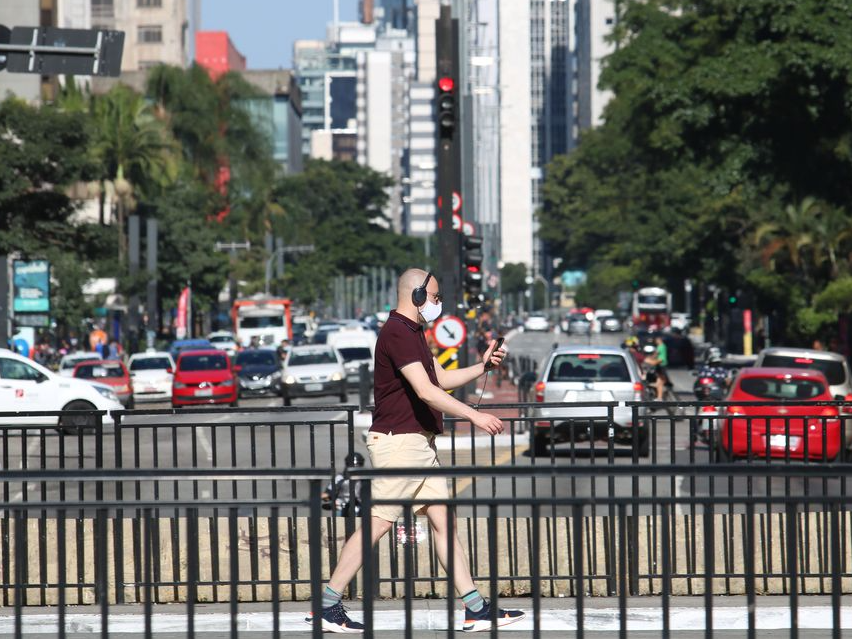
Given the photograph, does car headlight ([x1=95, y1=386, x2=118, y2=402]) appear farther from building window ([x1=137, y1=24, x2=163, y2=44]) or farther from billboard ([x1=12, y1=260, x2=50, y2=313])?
building window ([x1=137, y1=24, x2=163, y2=44])

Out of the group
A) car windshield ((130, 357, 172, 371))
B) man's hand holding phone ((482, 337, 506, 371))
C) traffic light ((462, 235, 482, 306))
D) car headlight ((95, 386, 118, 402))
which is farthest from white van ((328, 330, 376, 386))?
man's hand holding phone ((482, 337, 506, 371))

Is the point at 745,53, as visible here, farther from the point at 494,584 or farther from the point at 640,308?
the point at 640,308

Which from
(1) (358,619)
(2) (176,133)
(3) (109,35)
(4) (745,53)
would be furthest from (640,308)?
(1) (358,619)

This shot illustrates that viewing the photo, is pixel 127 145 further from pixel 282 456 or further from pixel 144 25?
pixel 144 25

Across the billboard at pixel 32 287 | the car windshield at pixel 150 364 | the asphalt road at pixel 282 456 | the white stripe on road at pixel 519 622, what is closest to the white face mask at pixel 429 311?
the asphalt road at pixel 282 456

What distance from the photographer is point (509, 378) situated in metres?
54.0

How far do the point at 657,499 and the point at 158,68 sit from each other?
7234cm

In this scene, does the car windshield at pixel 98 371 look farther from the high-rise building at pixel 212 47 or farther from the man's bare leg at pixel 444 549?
the high-rise building at pixel 212 47

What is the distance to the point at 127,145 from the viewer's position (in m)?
64.9

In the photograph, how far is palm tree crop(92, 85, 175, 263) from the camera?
64688mm

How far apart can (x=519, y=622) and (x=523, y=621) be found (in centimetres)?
13

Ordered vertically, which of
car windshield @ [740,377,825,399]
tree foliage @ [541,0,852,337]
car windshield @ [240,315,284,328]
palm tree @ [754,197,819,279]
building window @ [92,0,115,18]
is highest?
building window @ [92,0,115,18]

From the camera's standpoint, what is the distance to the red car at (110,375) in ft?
129

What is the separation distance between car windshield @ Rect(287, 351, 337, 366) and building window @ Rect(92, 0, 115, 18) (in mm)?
123455
